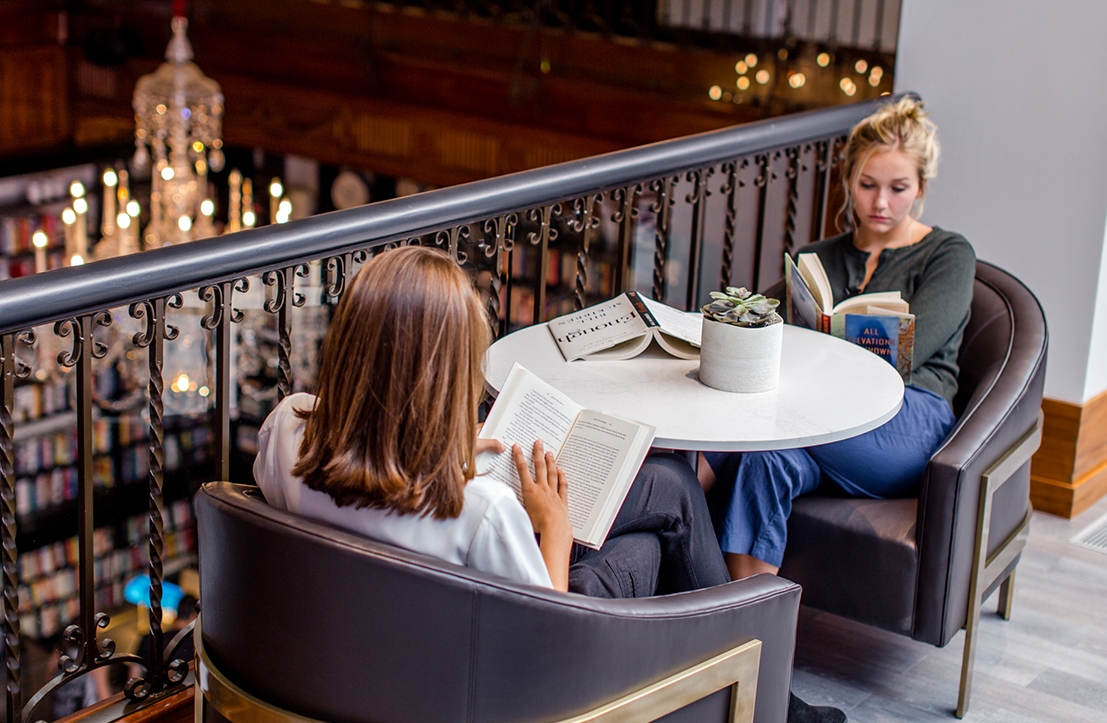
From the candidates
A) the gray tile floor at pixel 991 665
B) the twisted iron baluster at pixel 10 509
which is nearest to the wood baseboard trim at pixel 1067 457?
the gray tile floor at pixel 991 665

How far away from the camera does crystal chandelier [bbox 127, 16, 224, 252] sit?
584 cm

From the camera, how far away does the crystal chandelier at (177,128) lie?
584cm

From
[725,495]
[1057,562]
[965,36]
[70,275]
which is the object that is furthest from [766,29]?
[70,275]

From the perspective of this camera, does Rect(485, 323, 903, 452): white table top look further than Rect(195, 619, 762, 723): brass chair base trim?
Yes

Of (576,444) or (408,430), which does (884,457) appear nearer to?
(576,444)

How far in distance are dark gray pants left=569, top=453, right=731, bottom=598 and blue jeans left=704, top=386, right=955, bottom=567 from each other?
255mm

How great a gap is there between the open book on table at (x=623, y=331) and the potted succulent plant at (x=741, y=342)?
18 centimetres

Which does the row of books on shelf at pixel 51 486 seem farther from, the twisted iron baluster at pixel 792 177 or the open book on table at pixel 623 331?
the twisted iron baluster at pixel 792 177

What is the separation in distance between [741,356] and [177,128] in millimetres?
4349

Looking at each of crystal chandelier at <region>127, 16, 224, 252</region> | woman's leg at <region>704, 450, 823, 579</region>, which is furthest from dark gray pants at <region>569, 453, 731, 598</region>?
crystal chandelier at <region>127, 16, 224, 252</region>

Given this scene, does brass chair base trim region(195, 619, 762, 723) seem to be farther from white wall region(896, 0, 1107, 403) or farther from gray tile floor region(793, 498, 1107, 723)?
white wall region(896, 0, 1107, 403)

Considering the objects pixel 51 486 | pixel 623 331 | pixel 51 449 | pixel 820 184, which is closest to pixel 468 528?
pixel 623 331

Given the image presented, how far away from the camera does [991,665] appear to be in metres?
2.81

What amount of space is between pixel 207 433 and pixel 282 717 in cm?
358
